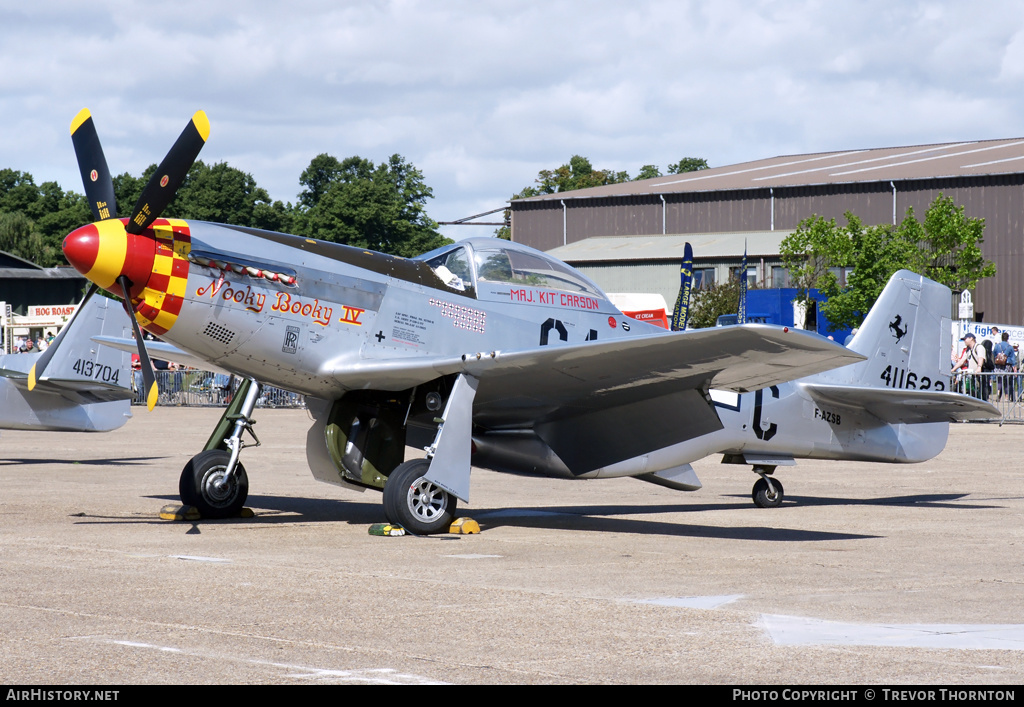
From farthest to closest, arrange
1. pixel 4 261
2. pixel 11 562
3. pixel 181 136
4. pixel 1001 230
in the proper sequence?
1. pixel 4 261
2. pixel 1001 230
3. pixel 181 136
4. pixel 11 562

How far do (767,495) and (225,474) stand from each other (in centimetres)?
595

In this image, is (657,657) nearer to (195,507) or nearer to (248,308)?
(248,308)

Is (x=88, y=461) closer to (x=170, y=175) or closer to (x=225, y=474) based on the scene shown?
(x=225, y=474)

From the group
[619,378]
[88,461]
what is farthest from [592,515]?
[88,461]

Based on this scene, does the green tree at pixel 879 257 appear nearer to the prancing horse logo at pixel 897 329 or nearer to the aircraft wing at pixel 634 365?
the prancing horse logo at pixel 897 329

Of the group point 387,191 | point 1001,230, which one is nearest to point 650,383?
point 1001,230

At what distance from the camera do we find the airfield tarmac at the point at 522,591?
4859mm

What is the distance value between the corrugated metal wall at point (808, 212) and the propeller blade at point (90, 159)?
57.7m

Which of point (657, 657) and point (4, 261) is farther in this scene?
point (4, 261)

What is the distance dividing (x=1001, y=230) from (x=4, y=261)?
57.3m

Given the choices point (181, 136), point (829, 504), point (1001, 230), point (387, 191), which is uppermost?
point (387, 191)

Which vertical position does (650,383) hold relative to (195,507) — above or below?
above

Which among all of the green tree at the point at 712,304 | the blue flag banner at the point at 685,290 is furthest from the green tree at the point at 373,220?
the blue flag banner at the point at 685,290
